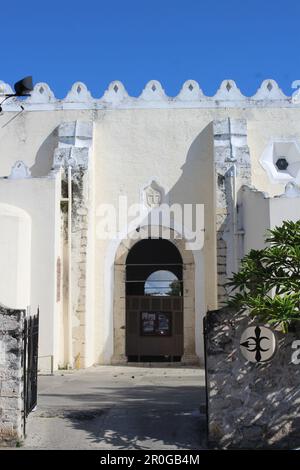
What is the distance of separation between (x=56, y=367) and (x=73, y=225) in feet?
10.6

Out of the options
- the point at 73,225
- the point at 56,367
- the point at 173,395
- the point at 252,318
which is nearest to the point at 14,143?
the point at 73,225

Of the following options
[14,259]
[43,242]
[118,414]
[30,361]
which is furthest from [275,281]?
[43,242]

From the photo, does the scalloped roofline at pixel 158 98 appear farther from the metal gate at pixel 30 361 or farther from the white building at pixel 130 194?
the metal gate at pixel 30 361

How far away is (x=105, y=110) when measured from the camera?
14.6 metres

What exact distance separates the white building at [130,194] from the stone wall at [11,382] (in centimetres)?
643

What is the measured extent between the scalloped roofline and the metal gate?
8.98 meters

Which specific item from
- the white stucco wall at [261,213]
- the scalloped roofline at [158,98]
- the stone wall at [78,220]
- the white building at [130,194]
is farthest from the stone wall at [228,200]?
the stone wall at [78,220]

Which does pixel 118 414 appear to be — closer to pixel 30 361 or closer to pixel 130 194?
pixel 30 361

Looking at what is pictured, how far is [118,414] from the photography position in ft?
23.8

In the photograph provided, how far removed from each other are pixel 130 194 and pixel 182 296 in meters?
2.82

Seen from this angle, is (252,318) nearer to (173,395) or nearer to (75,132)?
(173,395)

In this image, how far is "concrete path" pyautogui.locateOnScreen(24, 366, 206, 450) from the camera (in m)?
6.03
